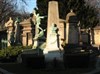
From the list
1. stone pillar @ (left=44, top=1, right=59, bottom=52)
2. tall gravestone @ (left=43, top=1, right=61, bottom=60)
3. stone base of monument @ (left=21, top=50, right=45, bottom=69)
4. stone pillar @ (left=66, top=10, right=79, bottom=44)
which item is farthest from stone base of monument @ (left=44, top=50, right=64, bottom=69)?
stone pillar @ (left=66, top=10, right=79, bottom=44)

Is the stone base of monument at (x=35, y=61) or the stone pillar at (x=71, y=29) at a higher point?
the stone pillar at (x=71, y=29)

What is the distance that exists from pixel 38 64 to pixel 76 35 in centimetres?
1325

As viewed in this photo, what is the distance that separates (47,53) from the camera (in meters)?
22.1

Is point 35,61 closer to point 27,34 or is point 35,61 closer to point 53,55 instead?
point 53,55

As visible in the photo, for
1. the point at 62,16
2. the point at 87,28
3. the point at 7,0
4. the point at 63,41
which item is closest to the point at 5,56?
the point at 63,41

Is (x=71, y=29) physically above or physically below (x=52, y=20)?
below

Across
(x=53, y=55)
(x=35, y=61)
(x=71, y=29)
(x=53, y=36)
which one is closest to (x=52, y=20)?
(x=53, y=36)

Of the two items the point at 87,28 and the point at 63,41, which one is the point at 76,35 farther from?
the point at 87,28

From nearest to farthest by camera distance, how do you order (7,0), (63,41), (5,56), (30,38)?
(5,56) < (63,41) < (30,38) < (7,0)

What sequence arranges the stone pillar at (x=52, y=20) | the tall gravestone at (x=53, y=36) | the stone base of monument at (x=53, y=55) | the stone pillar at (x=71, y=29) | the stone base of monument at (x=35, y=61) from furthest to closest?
1. the stone pillar at (x=71, y=29)
2. the stone pillar at (x=52, y=20)
3. the tall gravestone at (x=53, y=36)
4. the stone base of monument at (x=53, y=55)
5. the stone base of monument at (x=35, y=61)

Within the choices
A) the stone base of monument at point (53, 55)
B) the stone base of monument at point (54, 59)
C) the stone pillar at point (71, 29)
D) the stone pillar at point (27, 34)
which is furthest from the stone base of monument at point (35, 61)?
the stone pillar at point (27, 34)

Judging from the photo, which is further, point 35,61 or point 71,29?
point 71,29

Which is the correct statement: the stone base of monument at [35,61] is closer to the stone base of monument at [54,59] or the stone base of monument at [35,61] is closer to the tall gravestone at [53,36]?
the stone base of monument at [54,59]

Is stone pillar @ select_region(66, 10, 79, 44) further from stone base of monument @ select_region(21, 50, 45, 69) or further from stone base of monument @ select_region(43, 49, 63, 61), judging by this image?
stone base of monument @ select_region(21, 50, 45, 69)
